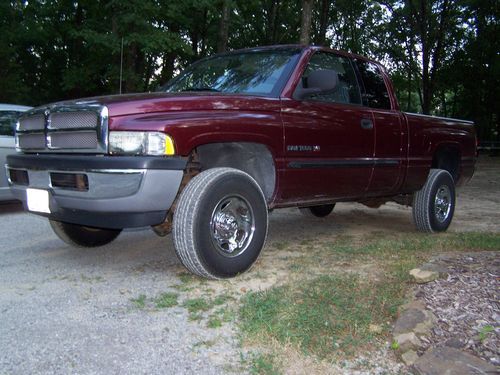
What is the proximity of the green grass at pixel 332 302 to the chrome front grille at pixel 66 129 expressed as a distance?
1485 millimetres

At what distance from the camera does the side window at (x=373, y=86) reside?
529cm

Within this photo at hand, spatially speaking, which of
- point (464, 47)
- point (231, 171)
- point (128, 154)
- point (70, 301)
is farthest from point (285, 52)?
point (464, 47)

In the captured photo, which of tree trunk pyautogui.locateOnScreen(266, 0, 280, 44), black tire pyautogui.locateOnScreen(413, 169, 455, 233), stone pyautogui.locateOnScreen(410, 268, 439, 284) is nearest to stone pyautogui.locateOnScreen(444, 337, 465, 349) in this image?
stone pyautogui.locateOnScreen(410, 268, 439, 284)

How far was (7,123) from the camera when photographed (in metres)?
7.09

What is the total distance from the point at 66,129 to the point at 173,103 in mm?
796

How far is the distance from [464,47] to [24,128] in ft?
106

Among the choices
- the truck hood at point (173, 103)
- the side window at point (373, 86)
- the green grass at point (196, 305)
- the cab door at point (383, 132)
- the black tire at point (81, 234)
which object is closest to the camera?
the green grass at point (196, 305)

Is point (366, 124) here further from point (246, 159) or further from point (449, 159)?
point (449, 159)

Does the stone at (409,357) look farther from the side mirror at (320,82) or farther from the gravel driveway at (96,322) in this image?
the side mirror at (320,82)

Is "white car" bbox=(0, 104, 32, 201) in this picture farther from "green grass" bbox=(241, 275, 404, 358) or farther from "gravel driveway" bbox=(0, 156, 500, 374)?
"green grass" bbox=(241, 275, 404, 358)

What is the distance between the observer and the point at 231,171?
3.69 meters

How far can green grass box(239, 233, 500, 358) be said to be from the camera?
8.80 ft

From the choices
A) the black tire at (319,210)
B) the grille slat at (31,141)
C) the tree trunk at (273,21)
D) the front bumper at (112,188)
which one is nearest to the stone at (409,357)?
the front bumper at (112,188)

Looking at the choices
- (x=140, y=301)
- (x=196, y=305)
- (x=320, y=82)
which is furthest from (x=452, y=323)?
(x=320, y=82)
